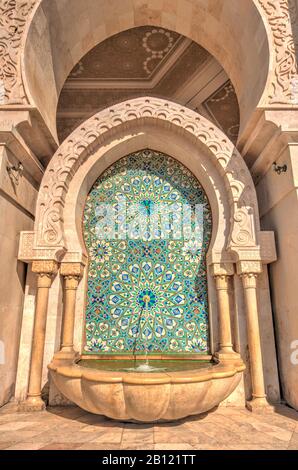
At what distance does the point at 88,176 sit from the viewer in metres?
4.24

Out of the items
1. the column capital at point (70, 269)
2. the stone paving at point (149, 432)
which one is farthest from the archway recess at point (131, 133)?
the stone paving at point (149, 432)

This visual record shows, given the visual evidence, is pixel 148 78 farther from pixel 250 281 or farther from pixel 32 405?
pixel 32 405

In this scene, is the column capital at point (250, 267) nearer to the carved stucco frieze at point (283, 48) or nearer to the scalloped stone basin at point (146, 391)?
the scalloped stone basin at point (146, 391)

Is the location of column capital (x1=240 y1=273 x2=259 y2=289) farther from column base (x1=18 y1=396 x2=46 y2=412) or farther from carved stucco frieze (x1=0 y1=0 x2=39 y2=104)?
carved stucco frieze (x1=0 y1=0 x2=39 y2=104)

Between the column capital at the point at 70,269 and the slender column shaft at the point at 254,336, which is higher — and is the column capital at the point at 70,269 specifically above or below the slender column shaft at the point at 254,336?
above

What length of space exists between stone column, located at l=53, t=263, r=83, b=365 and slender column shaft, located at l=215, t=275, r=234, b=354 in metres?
1.88

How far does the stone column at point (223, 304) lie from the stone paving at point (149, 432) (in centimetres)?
72

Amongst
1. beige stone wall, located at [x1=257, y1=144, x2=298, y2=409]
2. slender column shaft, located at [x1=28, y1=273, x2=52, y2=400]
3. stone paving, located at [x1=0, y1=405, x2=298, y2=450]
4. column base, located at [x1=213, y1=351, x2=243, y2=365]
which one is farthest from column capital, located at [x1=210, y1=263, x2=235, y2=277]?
slender column shaft, located at [x1=28, y1=273, x2=52, y2=400]

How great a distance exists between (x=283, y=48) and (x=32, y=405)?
5.39m

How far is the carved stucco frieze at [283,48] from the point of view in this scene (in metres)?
3.50

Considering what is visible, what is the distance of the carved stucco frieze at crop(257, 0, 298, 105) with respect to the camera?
3.50 m

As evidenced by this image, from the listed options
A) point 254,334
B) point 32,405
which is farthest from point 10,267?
point 254,334
